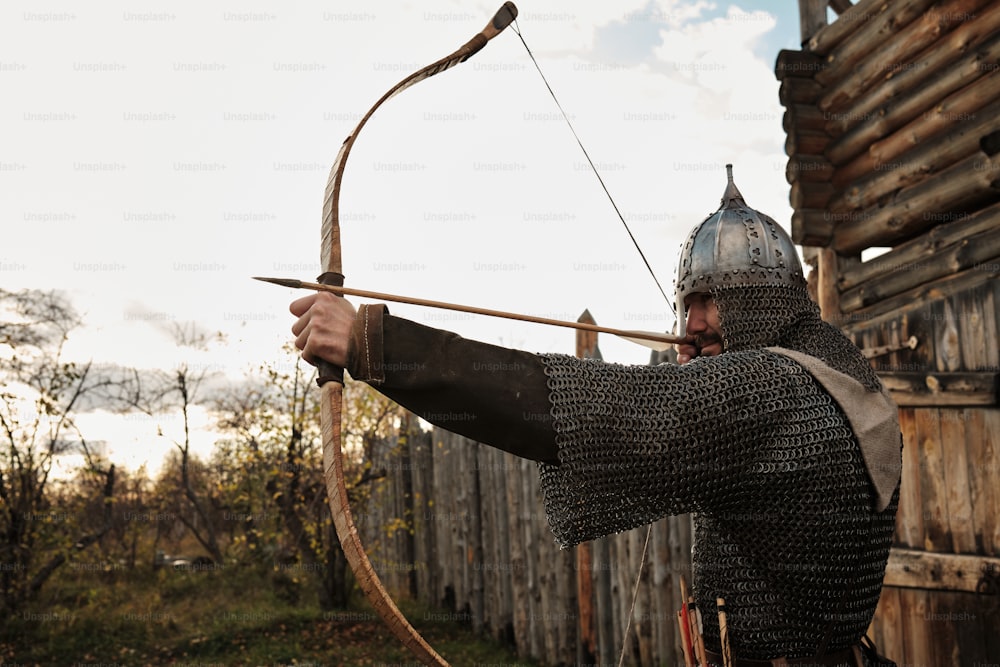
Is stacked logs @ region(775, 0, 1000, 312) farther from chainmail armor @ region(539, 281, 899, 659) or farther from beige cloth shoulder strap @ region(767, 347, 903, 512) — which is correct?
chainmail armor @ region(539, 281, 899, 659)

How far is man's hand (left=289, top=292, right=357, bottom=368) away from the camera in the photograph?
69.8 inches

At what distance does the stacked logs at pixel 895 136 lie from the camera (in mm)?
4527

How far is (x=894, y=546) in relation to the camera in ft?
14.8

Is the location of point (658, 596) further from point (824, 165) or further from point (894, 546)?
point (824, 165)

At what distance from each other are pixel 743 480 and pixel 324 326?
0.99 meters

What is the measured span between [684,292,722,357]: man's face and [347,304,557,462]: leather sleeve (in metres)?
1.01

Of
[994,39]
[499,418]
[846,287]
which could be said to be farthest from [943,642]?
[499,418]

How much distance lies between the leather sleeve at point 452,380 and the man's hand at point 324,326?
31 millimetres

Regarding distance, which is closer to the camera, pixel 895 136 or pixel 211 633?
pixel 895 136

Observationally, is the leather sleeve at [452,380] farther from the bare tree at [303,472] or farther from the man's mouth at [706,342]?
the bare tree at [303,472]

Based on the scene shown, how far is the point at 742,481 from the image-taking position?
1925mm

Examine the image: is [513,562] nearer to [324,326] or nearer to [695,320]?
[695,320]

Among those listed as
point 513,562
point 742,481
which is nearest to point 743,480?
point 742,481

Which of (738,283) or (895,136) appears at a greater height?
(895,136)
